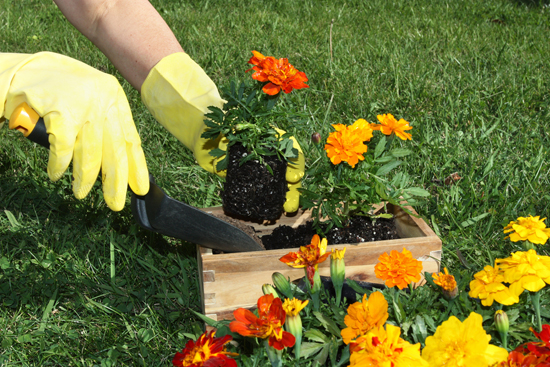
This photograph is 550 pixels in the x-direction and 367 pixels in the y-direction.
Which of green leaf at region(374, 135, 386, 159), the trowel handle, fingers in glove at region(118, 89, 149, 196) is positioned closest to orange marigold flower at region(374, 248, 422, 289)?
green leaf at region(374, 135, 386, 159)

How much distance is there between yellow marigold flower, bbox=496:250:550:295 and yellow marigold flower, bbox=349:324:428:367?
29 cm

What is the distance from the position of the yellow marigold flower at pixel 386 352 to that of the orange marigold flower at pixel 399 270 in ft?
0.75

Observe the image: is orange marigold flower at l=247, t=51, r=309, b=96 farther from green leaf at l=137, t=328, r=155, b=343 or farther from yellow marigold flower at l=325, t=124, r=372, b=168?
green leaf at l=137, t=328, r=155, b=343

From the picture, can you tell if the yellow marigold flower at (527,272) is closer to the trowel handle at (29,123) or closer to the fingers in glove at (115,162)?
the fingers in glove at (115,162)

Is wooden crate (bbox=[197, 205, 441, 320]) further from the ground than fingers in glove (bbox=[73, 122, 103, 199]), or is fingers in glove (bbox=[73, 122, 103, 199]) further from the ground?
fingers in glove (bbox=[73, 122, 103, 199])

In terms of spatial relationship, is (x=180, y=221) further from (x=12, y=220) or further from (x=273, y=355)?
(x=12, y=220)

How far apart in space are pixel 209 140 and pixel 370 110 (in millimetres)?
1367

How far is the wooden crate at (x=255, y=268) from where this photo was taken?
1.54 m

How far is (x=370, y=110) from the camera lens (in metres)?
2.92

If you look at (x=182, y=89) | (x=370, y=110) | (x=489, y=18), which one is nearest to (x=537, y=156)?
(x=370, y=110)

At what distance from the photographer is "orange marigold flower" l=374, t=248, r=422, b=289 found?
1163 mm

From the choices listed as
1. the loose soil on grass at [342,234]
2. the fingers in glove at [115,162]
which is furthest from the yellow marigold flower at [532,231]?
the fingers in glove at [115,162]

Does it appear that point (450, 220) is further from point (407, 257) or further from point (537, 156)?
point (407, 257)

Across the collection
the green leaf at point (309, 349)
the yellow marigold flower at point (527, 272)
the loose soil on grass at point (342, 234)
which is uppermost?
the yellow marigold flower at point (527, 272)
